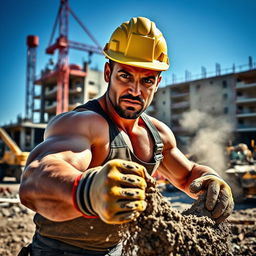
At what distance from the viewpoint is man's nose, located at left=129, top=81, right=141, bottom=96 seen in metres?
2.06

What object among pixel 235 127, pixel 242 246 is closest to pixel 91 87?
pixel 235 127

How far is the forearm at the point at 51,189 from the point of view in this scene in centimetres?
126

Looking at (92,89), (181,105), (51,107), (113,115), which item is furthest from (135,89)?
(51,107)

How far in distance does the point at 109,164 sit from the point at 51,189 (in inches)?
13.4

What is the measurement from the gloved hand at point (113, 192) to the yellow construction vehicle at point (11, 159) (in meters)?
13.6

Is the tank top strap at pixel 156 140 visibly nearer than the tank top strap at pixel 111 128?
No

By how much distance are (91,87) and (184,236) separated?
4449cm

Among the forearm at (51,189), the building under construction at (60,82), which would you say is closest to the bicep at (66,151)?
the forearm at (51,189)

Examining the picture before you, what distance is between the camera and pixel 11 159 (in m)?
14.4

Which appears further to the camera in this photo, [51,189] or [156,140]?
[156,140]

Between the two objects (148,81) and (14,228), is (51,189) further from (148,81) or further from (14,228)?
(14,228)

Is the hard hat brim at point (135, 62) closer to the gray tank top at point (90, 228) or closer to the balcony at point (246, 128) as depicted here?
the gray tank top at point (90, 228)

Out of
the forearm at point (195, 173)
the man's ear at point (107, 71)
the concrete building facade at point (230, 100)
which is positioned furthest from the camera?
the concrete building facade at point (230, 100)

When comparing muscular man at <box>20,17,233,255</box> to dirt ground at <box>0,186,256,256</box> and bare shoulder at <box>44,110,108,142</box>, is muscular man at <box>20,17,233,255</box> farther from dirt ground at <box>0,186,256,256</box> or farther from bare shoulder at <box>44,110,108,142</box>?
dirt ground at <box>0,186,256,256</box>
